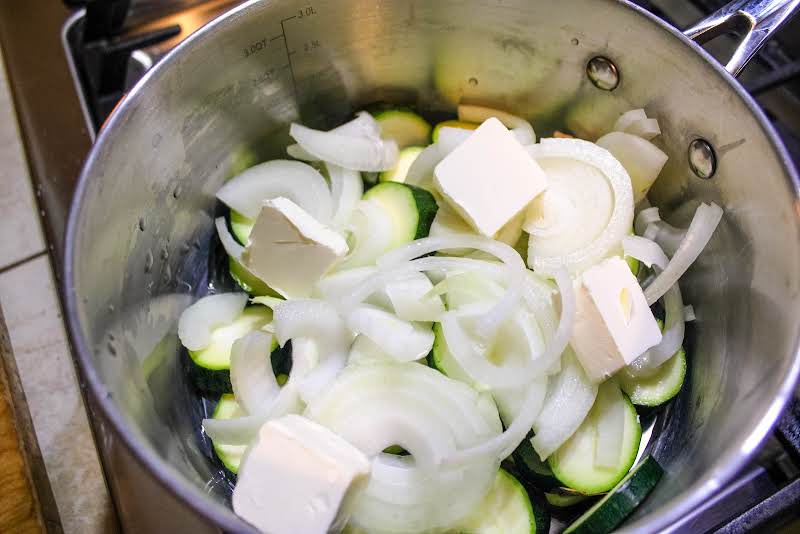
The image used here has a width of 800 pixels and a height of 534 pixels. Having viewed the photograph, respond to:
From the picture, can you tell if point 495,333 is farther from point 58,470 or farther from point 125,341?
point 58,470

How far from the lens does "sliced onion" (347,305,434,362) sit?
3.14 ft

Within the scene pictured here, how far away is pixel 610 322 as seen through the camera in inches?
36.5

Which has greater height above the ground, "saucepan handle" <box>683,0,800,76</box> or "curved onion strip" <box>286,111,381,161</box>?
"saucepan handle" <box>683,0,800,76</box>

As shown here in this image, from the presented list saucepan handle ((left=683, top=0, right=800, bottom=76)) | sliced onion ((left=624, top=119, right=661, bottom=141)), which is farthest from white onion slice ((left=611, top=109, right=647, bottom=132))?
saucepan handle ((left=683, top=0, right=800, bottom=76))

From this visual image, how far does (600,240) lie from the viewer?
Answer: 1044 mm

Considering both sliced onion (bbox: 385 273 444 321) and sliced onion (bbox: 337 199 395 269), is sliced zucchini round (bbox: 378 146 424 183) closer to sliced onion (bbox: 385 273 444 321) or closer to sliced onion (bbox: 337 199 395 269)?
sliced onion (bbox: 337 199 395 269)

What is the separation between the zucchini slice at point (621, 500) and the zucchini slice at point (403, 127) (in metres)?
0.71

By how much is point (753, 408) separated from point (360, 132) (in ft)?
2.46

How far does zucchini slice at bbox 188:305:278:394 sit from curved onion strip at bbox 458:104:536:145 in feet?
1.78

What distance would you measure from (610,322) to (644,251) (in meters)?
0.18

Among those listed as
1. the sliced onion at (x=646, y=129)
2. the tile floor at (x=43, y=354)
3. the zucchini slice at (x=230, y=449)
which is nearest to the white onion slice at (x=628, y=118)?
the sliced onion at (x=646, y=129)

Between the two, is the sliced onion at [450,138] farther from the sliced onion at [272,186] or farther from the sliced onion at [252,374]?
the sliced onion at [252,374]

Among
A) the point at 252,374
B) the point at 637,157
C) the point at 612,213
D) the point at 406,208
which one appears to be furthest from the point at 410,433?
the point at 637,157

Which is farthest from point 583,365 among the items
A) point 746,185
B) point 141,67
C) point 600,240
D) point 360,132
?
point 141,67
